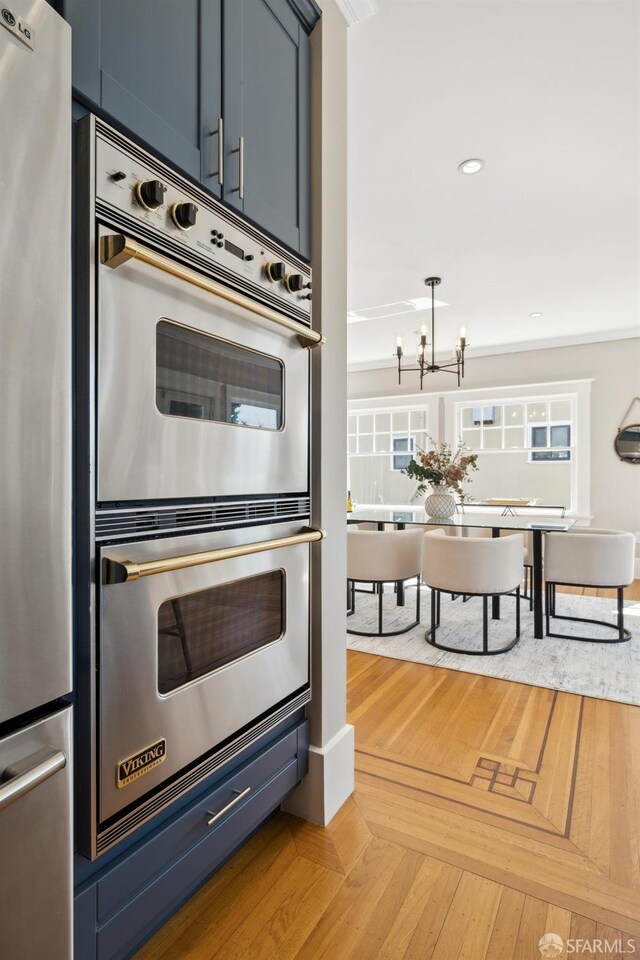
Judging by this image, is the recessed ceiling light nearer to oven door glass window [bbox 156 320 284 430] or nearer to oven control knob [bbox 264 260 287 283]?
oven control knob [bbox 264 260 287 283]

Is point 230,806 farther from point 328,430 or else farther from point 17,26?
point 17,26

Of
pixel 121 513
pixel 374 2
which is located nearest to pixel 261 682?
pixel 121 513

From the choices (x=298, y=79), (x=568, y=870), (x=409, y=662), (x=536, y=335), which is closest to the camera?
(x=568, y=870)

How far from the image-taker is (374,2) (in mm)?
1784

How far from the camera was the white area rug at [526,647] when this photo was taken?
2869mm

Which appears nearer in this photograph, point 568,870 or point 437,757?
point 568,870

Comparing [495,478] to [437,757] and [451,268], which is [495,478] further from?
[437,757]

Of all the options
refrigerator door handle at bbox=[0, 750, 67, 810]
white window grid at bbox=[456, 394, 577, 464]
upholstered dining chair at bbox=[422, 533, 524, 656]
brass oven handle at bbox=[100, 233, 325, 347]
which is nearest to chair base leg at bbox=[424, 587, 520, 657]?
upholstered dining chair at bbox=[422, 533, 524, 656]

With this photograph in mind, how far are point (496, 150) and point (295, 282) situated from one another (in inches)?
71.0

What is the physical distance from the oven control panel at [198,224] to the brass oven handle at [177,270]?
0.19 feet

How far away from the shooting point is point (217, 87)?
1210mm

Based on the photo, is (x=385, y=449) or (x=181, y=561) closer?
(x=181, y=561)

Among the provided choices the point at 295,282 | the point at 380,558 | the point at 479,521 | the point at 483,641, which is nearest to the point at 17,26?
the point at 295,282

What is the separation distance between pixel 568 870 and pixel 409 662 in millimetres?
1654
